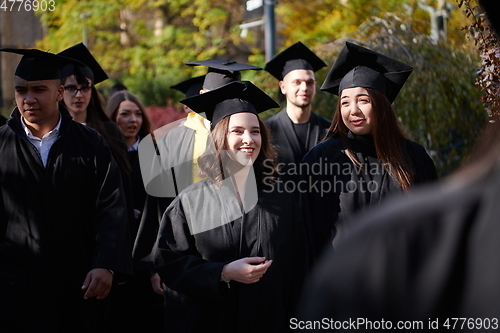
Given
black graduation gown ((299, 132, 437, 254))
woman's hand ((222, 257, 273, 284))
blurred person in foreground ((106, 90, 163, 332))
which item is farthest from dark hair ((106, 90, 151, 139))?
woman's hand ((222, 257, 273, 284))

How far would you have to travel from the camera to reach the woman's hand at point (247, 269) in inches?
141

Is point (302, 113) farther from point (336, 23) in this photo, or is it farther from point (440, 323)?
point (336, 23)

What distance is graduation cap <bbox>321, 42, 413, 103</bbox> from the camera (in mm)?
4777

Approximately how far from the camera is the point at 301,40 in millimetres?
18656

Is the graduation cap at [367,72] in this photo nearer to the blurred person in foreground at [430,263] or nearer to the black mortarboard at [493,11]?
the black mortarboard at [493,11]

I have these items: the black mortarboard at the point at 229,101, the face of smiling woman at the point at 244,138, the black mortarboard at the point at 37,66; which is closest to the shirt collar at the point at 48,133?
the black mortarboard at the point at 37,66

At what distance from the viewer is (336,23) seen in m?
17.2

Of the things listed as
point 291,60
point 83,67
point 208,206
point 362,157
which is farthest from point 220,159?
point 291,60

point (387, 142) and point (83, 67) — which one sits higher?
point (83, 67)

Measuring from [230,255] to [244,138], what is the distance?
2.28ft

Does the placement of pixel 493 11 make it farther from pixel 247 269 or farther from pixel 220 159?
pixel 220 159

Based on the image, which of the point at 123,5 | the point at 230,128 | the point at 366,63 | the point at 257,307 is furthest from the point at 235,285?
the point at 123,5

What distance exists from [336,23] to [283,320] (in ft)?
46.3

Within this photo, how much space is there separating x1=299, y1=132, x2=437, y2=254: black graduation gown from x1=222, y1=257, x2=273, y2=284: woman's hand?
846 mm
